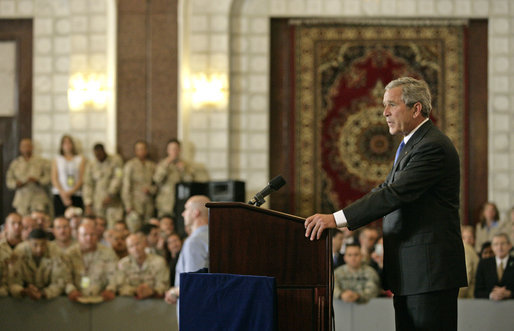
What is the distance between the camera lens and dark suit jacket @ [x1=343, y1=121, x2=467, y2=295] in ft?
10.6

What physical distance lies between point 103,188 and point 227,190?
Result: 196 cm

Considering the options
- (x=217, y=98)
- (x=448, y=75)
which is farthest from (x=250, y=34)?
(x=448, y=75)

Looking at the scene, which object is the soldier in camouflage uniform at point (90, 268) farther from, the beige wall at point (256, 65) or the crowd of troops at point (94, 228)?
the beige wall at point (256, 65)

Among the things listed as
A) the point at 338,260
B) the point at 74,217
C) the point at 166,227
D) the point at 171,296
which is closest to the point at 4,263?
the point at 171,296

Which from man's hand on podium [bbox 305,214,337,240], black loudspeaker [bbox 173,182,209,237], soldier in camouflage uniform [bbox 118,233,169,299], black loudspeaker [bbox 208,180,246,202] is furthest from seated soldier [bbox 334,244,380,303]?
black loudspeaker [bbox 173,182,209,237]

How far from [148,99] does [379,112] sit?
3038 millimetres

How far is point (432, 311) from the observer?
325 centimetres

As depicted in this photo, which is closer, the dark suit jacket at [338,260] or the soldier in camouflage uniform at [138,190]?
the dark suit jacket at [338,260]

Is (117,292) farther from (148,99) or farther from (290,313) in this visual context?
(148,99)

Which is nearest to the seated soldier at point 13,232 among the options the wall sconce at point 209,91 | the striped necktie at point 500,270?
the wall sconce at point 209,91

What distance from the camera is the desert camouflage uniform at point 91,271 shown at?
5.73m

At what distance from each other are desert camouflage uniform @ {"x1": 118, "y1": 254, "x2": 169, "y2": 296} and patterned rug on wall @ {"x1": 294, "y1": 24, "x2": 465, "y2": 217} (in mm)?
4299

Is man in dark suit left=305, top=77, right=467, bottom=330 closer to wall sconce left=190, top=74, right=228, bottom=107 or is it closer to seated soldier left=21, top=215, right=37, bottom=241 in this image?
seated soldier left=21, top=215, right=37, bottom=241

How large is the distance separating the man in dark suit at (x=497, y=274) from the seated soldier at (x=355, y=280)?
0.84 meters
